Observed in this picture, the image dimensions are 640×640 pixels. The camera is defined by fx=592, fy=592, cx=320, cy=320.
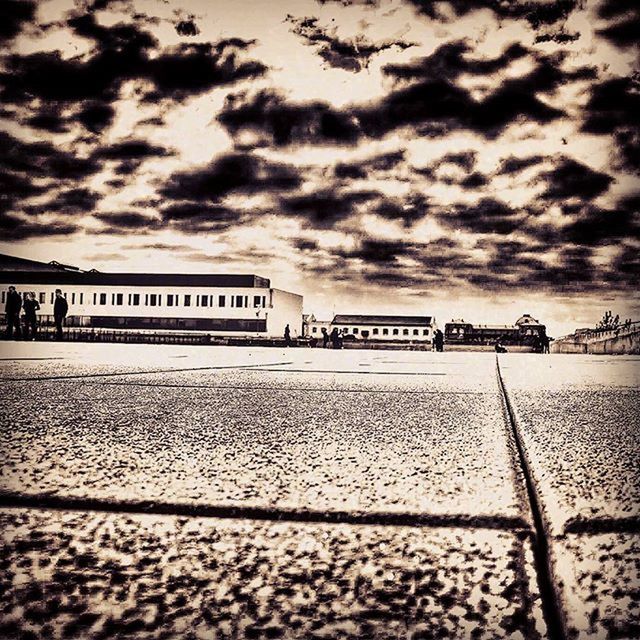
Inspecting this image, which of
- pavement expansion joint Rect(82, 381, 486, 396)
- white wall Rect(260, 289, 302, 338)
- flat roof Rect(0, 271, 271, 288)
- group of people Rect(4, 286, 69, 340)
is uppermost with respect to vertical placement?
flat roof Rect(0, 271, 271, 288)

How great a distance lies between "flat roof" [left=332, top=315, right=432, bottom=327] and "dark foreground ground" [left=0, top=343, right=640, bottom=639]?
8232 centimetres

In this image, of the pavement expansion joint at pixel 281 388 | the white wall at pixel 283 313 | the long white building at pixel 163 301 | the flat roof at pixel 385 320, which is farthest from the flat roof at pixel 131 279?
the pavement expansion joint at pixel 281 388

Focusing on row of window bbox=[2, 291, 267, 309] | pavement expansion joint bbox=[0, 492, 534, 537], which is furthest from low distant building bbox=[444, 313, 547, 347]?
pavement expansion joint bbox=[0, 492, 534, 537]

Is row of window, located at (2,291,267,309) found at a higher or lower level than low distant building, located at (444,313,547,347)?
higher

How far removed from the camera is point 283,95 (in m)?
6.74

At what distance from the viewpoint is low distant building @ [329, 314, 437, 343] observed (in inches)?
3183

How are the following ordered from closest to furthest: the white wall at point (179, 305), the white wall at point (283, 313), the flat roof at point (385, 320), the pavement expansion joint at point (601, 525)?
the pavement expansion joint at point (601, 525), the white wall at point (179, 305), the white wall at point (283, 313), the flat roof at point (385, 320)

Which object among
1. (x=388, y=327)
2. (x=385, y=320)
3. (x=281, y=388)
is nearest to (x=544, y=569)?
(x=281, y=388)

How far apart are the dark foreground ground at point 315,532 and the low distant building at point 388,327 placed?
3055 inches

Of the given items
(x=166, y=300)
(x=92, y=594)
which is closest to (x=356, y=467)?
(x=92, y=594)

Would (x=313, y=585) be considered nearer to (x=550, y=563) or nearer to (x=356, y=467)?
(x=550, y=563)

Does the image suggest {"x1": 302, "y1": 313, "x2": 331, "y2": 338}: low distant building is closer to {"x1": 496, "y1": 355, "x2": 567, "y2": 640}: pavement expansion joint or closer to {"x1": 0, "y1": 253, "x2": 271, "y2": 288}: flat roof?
{"x1": 0, "y1": 253, "x2": 271, "y2": 288}: flat roof

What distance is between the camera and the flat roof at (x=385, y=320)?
84562 mm

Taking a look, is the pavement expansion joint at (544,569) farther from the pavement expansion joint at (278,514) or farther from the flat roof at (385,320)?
the flat roof at (385,320)
